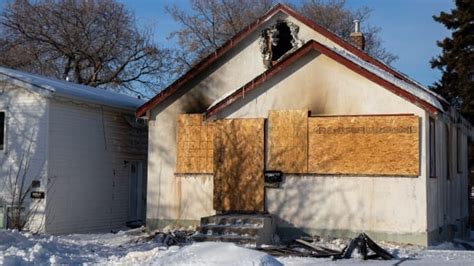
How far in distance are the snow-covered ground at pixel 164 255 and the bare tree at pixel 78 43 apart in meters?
25.7

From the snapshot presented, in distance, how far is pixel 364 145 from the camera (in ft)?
55.0

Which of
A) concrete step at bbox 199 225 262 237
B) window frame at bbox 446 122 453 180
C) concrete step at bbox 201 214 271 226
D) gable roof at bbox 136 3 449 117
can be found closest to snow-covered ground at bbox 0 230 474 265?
concrete step at bbox 199 225 262 237

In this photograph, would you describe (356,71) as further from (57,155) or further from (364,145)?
(57,155)

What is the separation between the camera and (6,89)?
64.1 feet

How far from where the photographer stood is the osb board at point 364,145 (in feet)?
53.7

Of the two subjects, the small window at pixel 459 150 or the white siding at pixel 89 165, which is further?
the small window at pixel 459 150

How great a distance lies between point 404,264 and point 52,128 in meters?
10.8

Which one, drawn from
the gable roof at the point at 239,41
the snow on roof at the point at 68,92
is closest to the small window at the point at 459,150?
the gable roof at the point at 239,41

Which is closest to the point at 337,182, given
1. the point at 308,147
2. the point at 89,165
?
the point at 308,147

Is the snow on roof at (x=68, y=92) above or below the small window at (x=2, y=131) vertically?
above

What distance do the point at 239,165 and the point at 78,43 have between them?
2457 cm

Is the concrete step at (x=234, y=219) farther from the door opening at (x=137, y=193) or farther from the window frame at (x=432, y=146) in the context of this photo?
the door opening at (x=137, y=193)

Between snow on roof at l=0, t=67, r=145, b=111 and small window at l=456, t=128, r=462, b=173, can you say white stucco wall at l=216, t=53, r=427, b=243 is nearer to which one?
snow on roof at l=0, t=67, r=145, b=111

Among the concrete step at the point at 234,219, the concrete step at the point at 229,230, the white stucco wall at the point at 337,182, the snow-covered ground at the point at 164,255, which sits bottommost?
the snow-covered ground at the point at 164,255
